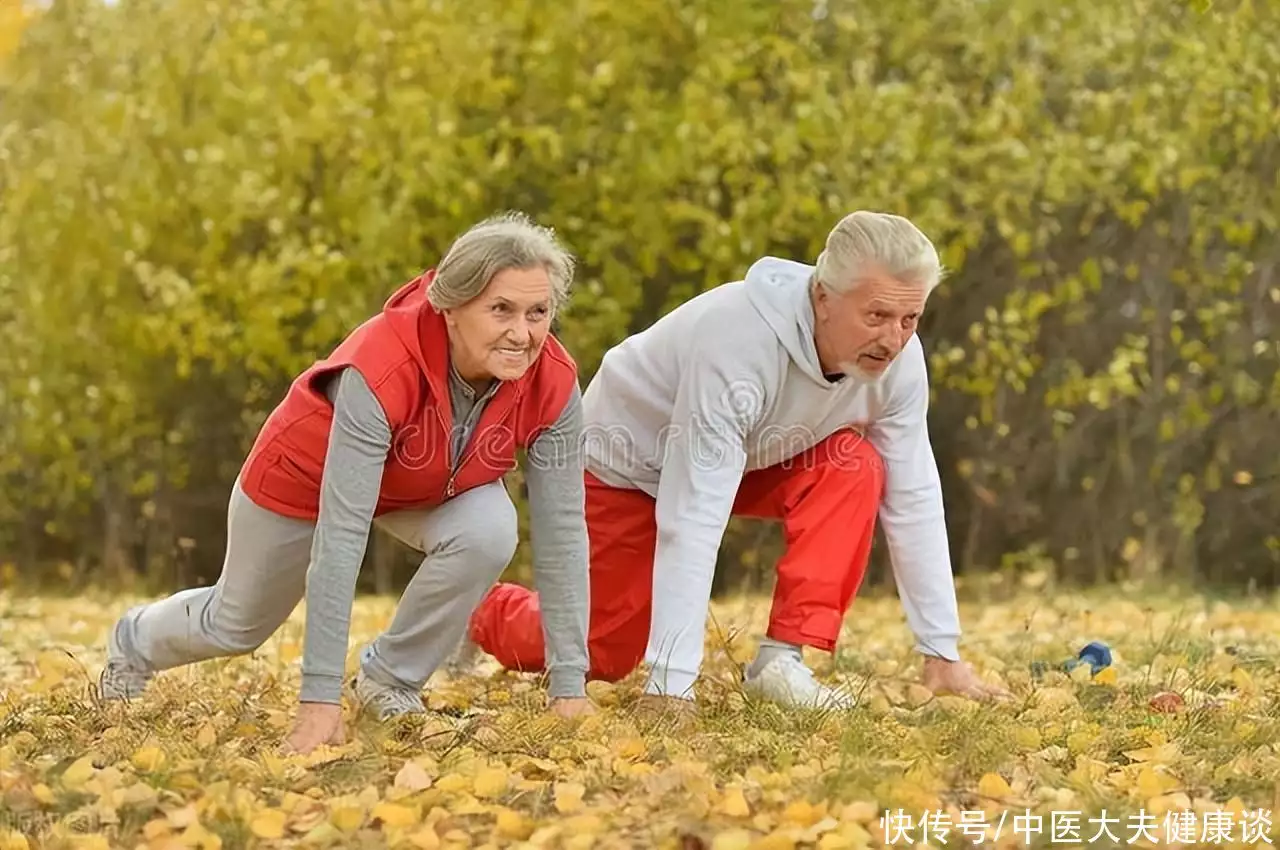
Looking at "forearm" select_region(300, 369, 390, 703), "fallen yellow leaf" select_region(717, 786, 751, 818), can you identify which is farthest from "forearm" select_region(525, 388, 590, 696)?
"fallen yellow leaf" select_region(717, 786, 751, 818)

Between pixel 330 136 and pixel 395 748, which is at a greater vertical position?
pixel 330 136

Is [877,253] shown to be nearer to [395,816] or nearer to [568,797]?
[568,797]

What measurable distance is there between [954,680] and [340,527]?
1650mm

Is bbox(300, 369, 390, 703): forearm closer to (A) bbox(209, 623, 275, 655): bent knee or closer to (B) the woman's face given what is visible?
(B) the woman's face

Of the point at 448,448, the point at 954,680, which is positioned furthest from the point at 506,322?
the point at 954,680

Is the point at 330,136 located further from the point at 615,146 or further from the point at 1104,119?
the point at 1104,119

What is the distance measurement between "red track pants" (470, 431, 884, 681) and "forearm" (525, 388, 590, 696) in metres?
0.59

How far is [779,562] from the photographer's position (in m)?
4.25

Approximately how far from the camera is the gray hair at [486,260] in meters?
3.49

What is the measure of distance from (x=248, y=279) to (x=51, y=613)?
159 centimetres

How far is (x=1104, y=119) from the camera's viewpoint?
292 inches

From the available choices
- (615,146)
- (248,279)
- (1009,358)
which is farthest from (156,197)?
(1009,358)

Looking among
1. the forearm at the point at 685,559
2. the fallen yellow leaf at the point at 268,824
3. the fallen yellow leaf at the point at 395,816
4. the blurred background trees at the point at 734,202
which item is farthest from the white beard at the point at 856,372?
the blurred background trees at the point at 734,202

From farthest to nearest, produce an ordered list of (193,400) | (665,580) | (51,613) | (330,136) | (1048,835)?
(193,400) < (330,136) < (51,613) < (665,580) < (1048,835)
